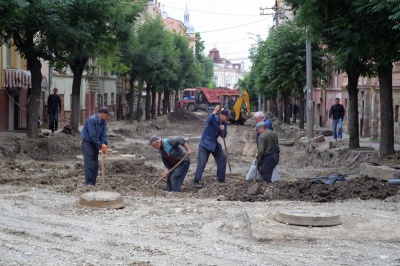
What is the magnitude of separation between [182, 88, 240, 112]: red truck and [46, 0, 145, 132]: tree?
134 ft

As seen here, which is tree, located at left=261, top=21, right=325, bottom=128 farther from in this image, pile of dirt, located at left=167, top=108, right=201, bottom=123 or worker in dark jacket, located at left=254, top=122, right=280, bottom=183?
pile of dirt, located at left=167, top=108, right=201, bottom=123

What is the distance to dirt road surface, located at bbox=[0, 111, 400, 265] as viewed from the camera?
7875mm

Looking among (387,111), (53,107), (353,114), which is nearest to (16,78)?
(53,107)

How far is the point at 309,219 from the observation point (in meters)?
9.34

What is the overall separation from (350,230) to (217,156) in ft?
21.7

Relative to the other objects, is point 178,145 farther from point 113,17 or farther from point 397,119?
point 397,119

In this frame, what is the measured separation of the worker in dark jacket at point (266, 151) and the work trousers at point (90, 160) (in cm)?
334

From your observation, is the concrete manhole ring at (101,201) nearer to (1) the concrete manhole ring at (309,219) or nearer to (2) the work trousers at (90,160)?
(1) the concrete manhole ring at (309,219)

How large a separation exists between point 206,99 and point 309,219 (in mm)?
62204

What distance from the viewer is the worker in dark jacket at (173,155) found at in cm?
1367

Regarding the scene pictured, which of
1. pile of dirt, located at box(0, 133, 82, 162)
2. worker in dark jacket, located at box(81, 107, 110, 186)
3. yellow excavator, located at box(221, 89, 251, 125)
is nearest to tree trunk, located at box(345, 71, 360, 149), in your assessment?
pile of dirt, located at box(0, 133, 82, 162)

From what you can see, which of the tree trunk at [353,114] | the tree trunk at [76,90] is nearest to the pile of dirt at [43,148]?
the tree trunk at [76,90]

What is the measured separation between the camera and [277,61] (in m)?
33.6

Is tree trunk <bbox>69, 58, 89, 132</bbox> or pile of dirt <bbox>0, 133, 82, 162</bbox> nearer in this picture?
pile of dirt <bbox>0, 133, 82, 162</bbox>
